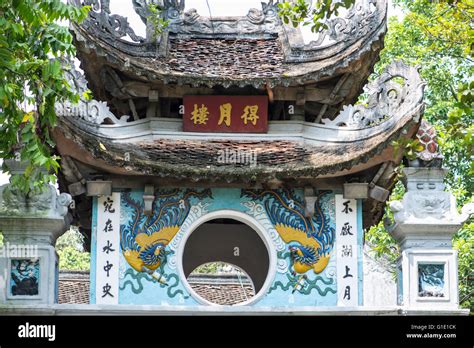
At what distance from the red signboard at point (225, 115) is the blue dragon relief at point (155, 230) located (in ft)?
3.14

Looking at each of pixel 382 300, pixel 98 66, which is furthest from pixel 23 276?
pixel 382 300

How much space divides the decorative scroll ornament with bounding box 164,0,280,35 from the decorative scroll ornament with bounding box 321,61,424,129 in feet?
5.51

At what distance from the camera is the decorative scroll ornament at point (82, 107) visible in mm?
12945

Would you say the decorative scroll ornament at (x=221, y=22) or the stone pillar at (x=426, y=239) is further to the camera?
the decorative scroll ornament at (x=221, y=22)

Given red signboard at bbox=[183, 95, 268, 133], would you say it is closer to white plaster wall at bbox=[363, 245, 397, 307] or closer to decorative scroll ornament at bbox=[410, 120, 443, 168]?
decorative scroll ornament at bbox=[410, 120, 443, 168]

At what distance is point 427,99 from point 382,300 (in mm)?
6660

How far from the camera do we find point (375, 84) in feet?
44.6

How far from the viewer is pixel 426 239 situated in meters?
13.0

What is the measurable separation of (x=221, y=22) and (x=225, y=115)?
1.46 meters

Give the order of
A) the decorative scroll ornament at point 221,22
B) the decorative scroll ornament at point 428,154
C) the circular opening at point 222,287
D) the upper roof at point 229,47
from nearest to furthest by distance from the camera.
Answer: the decorative scroll ornament at point 428,154, the upper roof at point 229,47, the decorative scroll ornament at point 221,22, the circular opening at point 222,287

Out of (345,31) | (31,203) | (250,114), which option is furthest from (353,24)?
(31,203)

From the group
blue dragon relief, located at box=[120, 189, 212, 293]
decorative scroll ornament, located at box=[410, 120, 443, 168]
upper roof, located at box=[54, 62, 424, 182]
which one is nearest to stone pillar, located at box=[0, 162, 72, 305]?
upper roof, located at box=[54, 62, 424, 182]

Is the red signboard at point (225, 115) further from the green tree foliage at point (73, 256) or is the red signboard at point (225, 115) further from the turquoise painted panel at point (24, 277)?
the green tree foliage at point (73, 256)

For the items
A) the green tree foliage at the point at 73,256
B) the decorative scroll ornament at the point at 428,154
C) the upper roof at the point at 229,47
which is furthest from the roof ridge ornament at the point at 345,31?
the green tree foliage at the point at 73,256
